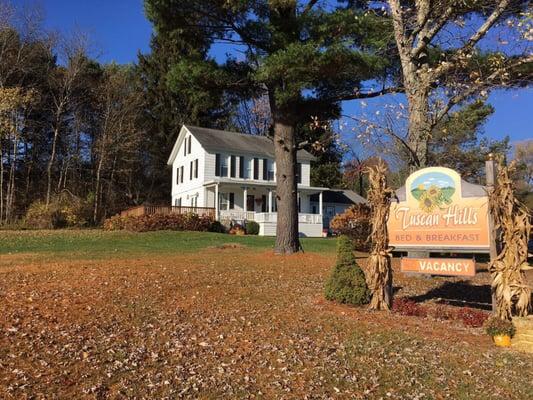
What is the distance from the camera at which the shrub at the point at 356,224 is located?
19.2 meters

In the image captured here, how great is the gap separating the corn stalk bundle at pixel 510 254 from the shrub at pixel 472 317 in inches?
25.9

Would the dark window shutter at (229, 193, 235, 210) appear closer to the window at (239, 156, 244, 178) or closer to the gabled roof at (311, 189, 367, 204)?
the window at (239, 156, 244, 178)

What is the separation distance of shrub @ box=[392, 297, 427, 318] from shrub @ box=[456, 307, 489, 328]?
0.54 meters

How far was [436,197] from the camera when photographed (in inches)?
316

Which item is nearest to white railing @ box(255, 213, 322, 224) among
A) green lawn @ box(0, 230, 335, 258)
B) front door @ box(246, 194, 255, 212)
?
front door @ box(246, 194, 255, 212)

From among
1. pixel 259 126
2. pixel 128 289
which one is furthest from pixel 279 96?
pixel 259 126

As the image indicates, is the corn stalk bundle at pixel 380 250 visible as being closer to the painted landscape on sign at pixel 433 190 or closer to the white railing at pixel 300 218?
the painted landscape on sign at pixel 433 190

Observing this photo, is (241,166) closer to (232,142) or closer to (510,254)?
(232,142)

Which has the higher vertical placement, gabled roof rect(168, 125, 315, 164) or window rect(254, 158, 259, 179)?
gabled roof rect(168, 125, 315, 164)

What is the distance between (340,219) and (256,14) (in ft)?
31.9

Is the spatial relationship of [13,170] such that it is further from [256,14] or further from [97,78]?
[256,14]

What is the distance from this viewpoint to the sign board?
7.52 m

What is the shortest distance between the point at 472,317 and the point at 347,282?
1934 millimetres

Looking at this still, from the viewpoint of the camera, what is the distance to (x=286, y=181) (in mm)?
15469
